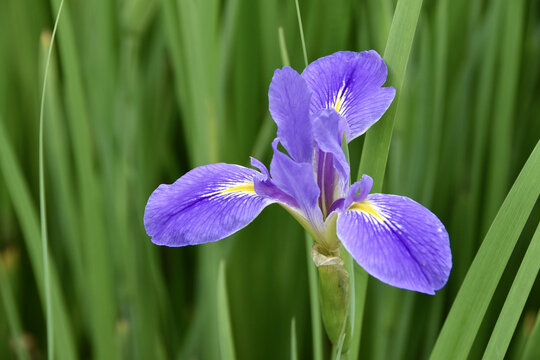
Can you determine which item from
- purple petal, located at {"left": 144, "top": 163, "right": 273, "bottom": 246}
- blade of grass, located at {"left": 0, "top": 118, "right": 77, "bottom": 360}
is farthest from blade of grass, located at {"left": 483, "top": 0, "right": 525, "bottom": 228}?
blade of grass, located at {"left": 0, "top": 118, "right": 77, "bottom": 360}

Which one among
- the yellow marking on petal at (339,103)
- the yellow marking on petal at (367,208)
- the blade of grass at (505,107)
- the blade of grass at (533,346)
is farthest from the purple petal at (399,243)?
the blade of grass at (505,107)

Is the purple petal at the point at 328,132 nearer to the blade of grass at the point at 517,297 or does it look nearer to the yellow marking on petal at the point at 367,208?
the yellow marking on petal at the point at 367,208

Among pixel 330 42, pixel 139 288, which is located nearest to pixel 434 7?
pixel 330 42

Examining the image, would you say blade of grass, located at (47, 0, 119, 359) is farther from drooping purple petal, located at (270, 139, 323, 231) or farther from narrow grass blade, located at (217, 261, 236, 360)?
drooping purple petal, located at (270, 139, 323, 231)

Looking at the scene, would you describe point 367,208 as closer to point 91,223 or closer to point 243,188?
point 243,188

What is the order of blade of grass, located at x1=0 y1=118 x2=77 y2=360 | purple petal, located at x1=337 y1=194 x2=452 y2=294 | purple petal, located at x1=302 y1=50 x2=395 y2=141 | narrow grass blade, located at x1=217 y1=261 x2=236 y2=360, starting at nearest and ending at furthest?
purple petal, located at x1=337 y1=194 x2=452 y2=294, purple petal, located at x1=302 y1=50 x2=395 y2=141, narrow grass blade, located at x1=217 y1=261 x2=236 y2=360, blade of grass, located at x1=0 y1=118 x2=77 y2=360

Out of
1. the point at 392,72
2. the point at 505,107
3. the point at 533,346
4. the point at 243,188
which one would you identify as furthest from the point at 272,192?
the point at 505,107

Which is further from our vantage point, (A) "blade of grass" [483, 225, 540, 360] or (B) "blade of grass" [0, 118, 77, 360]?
(B) "blade of grass" [0, 118, 77, 360]
